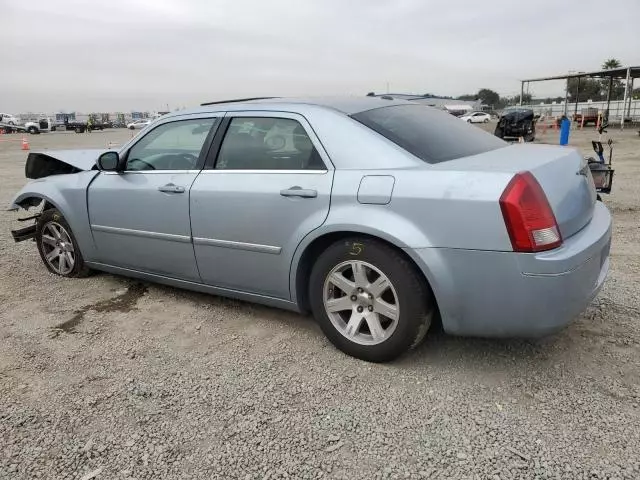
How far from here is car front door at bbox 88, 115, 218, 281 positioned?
366cm

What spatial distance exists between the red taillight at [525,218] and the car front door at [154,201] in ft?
6.85

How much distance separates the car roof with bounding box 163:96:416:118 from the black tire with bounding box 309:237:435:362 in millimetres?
859

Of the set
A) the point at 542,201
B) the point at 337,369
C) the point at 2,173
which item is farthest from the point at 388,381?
the point at 2,173

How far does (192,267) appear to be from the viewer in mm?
3695

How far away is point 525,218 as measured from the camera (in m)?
2.44

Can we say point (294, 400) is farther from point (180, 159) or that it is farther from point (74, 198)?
point (74, 198)

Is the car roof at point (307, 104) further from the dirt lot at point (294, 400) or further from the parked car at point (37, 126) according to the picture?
the parked car at point (37, 126)

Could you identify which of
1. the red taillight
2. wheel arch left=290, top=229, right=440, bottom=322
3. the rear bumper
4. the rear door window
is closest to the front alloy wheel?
the rear door window

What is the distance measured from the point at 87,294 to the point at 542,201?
358cm

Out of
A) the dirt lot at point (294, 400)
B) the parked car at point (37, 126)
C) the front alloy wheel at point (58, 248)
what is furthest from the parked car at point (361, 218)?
the parked car at point (37, 126)

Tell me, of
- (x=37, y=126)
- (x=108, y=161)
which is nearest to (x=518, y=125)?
(x=108, y=161)

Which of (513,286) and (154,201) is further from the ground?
(154,201)

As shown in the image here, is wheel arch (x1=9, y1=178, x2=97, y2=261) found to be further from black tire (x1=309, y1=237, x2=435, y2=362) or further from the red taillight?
the red taillight

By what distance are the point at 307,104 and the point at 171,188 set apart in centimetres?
114
